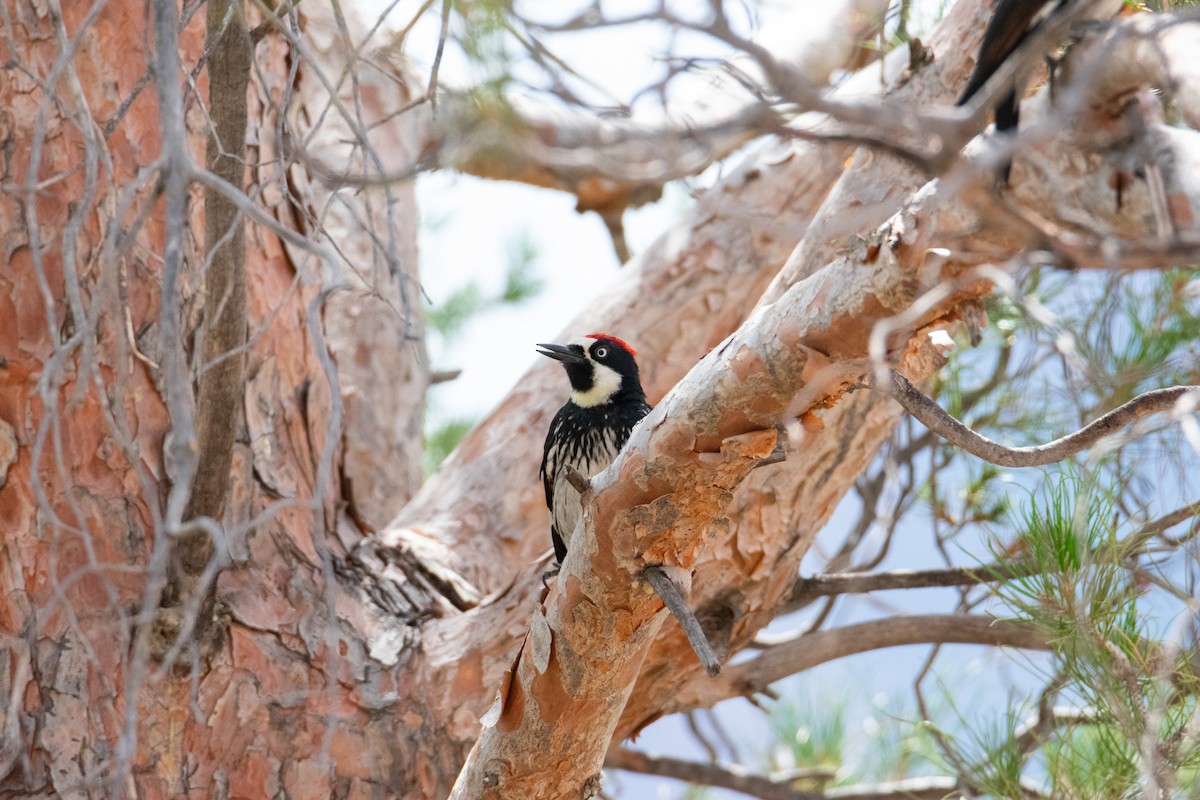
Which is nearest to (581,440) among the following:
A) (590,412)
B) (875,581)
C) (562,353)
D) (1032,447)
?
(590,412)

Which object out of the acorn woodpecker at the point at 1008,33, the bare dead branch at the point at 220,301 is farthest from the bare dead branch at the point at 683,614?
the acorn woodpecker at the point at 1008,33

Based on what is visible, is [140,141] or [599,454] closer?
[140,141]

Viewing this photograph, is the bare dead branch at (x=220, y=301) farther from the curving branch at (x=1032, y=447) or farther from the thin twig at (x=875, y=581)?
the thin twig at (x=875, y=581)

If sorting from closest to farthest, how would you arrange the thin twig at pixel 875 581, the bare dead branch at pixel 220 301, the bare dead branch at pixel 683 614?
the bare dead branch at pixel 683 614
the bare dead branch at pixel 220 301
the thin twig at pixel 875 581

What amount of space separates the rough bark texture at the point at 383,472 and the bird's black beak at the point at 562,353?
202 mm

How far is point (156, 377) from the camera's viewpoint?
2410 mm

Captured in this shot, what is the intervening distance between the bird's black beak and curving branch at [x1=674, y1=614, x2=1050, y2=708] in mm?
965

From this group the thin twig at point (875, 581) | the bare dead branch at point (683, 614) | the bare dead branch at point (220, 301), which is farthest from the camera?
the thin twig at point (875, 581)

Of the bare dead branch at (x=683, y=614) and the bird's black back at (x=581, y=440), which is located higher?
the bird's black back at (x=581, y=440)

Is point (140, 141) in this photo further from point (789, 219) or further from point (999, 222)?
point (999, 222)

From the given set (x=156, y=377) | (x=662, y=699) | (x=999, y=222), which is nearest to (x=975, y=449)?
(x=999, y=222)

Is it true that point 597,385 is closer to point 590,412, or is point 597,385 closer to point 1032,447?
point 590,412

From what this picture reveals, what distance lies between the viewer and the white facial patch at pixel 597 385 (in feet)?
10.5

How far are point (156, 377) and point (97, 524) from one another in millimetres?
337
